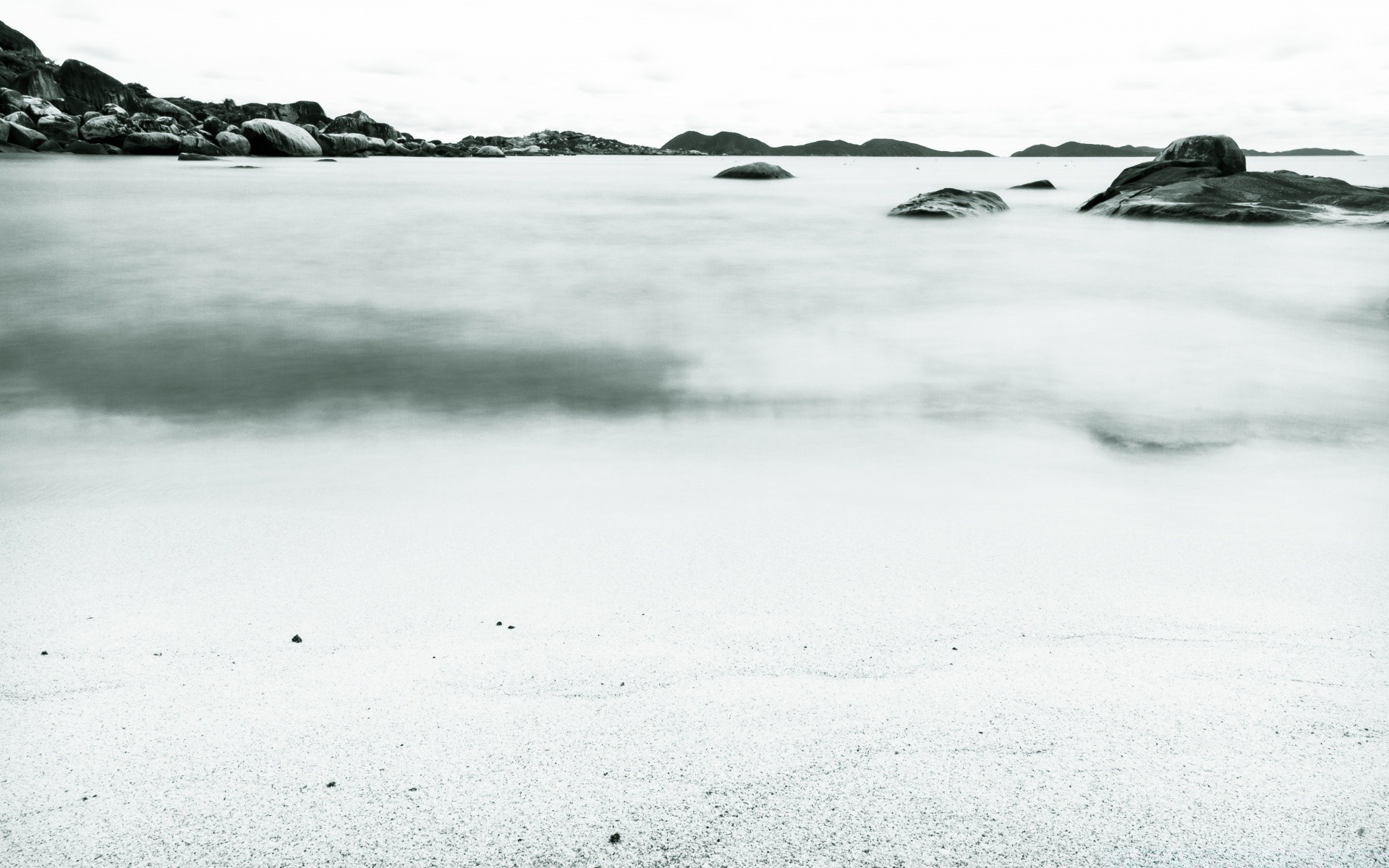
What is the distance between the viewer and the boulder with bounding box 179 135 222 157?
41344 mm

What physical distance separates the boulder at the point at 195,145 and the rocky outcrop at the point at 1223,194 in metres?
42.4

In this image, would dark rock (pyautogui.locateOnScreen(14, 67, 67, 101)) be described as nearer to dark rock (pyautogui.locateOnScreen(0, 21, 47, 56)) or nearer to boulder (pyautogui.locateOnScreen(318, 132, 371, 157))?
dark rock (pyautogui.locateOnScreen(0, 21, 47, 56))

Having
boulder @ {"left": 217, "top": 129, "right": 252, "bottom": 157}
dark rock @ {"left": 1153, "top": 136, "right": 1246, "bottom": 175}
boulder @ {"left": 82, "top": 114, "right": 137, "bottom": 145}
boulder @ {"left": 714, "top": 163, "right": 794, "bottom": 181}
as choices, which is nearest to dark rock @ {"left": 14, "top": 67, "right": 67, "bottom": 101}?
boulder @ {"left": 82, "top": 114, "right": 137, "bottom": 145}

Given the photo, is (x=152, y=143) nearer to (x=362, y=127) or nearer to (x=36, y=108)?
(x=36, y=108)

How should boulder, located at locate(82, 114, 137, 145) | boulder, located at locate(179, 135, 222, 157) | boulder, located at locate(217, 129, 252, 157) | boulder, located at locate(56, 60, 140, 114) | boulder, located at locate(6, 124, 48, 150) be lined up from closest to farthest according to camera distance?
1. boulder, located at locate(6, 124, 48, 150)
2. boulder, located at locate(82, 114, 137, 145)
3. boulder, located at locate(179, 135, 222, 157)
4. boulder, located at locate(217, 129, 252, 157)
5. boulder, located at locate(56, 60, 140, 114)

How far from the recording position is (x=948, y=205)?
50.5ft

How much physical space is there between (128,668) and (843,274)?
325 inches

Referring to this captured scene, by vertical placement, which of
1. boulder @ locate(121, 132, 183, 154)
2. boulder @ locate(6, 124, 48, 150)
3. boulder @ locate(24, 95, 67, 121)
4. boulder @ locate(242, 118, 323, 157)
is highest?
boulder @ locate(24, 95, 67, 121)

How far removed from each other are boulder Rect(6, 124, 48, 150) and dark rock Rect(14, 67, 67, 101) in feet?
119

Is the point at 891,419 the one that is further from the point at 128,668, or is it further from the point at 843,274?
the point at 843,274

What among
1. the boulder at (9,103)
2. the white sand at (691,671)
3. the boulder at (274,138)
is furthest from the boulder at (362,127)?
the white sand at (691,671)

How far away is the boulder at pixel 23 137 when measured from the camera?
34906mm

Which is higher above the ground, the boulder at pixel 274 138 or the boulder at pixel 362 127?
the boulder at pixel 362 127

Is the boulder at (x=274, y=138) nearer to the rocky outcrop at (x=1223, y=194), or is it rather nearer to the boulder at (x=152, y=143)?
the boulder at (x=152, y=143)
